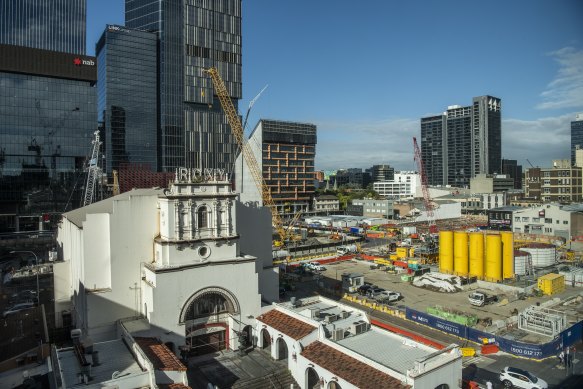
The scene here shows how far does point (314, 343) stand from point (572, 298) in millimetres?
31744

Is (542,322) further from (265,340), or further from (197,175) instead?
(197,175)

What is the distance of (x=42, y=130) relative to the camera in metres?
94.6

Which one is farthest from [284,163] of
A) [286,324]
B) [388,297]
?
[286,324]

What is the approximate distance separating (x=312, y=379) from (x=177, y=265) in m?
10.8

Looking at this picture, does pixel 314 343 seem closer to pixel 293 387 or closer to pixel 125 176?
pixel 293 387

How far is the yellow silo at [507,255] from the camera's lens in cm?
4691

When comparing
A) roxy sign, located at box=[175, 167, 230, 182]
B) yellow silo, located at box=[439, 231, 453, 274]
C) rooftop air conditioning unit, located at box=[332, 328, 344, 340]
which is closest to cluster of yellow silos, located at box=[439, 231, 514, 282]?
yellow silo, located at box=[439, 231, 453, 274]

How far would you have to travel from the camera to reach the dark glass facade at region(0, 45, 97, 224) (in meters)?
91.9

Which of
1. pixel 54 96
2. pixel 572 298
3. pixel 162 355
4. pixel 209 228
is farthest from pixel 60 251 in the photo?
pixel 54 96

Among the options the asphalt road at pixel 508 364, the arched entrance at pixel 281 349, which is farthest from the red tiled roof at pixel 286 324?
the asphalt road at pixel 508 364

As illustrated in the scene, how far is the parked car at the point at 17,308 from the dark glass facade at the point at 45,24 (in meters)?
113

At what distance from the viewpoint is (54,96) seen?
317 ft

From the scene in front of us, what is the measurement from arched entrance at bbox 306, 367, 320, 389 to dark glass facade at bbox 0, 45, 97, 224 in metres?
89.9

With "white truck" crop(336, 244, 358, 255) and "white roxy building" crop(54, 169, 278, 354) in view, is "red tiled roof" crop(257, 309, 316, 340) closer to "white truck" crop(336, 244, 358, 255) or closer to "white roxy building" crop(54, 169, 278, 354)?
"white roxy building" crop(54, 169, 278, 354)
